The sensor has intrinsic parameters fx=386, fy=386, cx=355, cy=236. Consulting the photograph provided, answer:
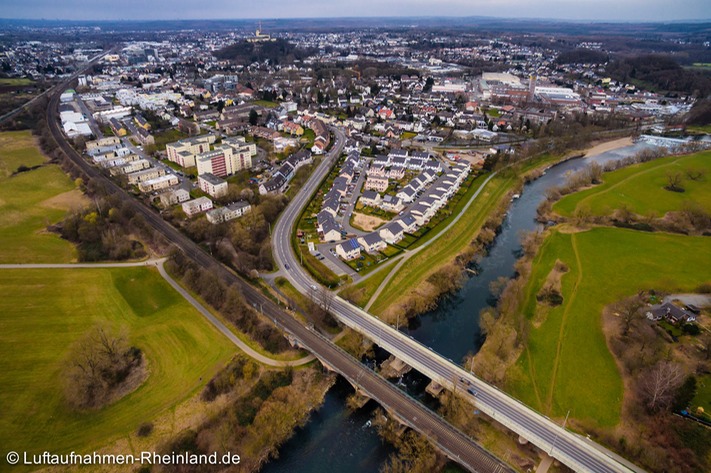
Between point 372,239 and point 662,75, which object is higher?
point 662,75

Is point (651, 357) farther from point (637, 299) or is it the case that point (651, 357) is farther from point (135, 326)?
point (135, 326)

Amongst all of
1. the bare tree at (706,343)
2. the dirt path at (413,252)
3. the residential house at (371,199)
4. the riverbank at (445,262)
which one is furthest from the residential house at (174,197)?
the bare tree at (706,343)

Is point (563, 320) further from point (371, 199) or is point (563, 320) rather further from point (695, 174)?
point (695, 174)

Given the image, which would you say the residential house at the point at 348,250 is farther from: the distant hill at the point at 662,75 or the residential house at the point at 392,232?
the distant hill at the point at 662,75

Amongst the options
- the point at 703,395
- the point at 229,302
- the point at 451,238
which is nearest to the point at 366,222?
the point at 451,238

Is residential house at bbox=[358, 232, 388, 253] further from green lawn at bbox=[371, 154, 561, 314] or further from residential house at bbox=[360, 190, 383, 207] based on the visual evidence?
residential house at bbox=[360, 190, 383, 207]

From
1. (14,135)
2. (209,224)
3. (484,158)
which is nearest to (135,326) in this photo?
(209,224)
